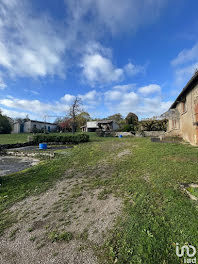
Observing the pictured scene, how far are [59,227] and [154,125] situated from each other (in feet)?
93.2

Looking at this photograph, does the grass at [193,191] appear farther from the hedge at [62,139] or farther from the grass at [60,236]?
the hedge at [62,139]

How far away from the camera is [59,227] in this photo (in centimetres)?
225

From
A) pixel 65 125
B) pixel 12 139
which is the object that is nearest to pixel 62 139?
pixel 12 139

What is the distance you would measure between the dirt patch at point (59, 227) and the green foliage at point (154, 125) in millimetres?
26508

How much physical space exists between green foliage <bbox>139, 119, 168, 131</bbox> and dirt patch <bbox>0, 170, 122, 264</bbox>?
87.0 ft

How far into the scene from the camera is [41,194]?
139 inches

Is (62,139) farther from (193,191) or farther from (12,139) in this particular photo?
(193,191)

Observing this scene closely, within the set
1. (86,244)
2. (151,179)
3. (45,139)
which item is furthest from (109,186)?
(45,139)

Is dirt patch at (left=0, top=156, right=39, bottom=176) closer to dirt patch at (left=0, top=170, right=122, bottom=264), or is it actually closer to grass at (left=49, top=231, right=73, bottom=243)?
dirt patch at (left=0, top=170, right=122, bottom=264)

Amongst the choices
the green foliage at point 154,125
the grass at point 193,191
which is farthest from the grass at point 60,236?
the green foliage at point 154,125

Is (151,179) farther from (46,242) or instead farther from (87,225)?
(46,242)

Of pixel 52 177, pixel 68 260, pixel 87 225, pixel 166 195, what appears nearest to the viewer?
pixel 68 260

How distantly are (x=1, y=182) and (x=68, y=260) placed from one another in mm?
4364

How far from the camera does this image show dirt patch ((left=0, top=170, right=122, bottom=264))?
68.1 inches
